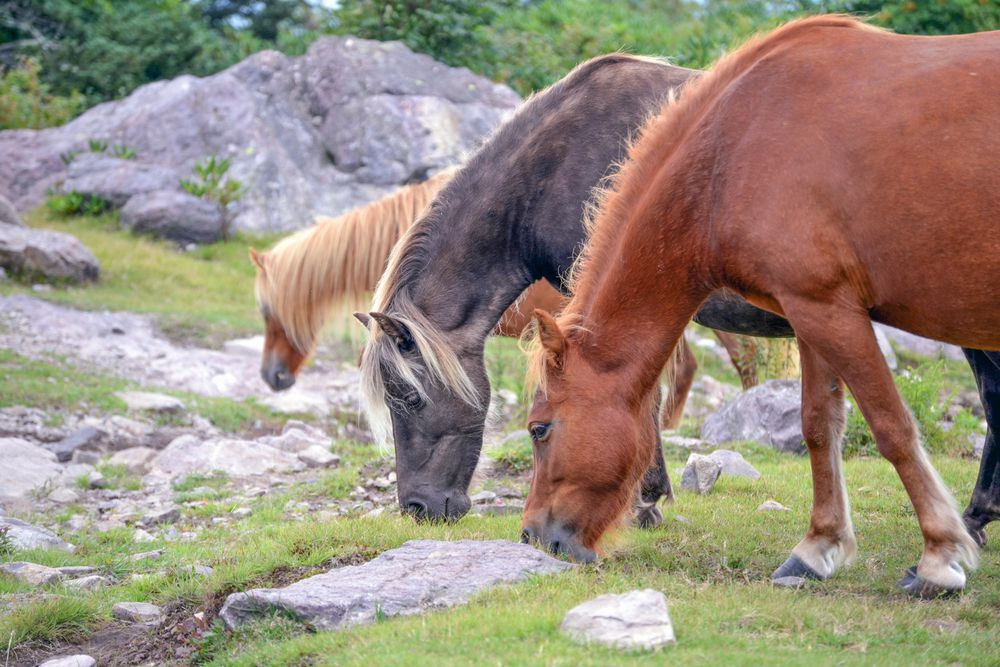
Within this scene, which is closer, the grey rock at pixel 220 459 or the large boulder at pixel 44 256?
the grey rock at pixel 220 459

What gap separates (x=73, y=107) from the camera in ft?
64.3

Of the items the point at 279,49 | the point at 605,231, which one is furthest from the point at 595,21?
the point at 605,231

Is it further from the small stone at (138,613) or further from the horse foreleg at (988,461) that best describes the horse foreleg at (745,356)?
the small stone at (138,613)

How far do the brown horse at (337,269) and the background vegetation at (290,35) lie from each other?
31.9 feet

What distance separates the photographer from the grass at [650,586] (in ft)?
12.0

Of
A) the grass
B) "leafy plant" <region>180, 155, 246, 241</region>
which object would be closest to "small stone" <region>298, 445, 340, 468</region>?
the grass

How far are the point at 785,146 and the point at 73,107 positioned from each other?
59.8 ft

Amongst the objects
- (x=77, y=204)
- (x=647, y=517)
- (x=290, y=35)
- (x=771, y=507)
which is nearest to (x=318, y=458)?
(x=647, y=517)

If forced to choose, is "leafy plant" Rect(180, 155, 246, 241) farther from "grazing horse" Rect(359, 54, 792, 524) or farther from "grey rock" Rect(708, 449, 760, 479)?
"grey rock" Rect(708, 449, 760, 479)

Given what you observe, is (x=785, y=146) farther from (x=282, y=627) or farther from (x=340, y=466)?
(x=340, y=466)

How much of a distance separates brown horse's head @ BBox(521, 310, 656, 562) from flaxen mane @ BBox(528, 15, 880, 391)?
0.35 feet

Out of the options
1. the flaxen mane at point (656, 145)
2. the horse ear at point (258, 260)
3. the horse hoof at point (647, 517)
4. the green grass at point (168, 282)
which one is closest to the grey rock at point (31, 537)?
the flaxen mane at point (656, 145)

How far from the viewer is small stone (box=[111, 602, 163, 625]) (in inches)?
187

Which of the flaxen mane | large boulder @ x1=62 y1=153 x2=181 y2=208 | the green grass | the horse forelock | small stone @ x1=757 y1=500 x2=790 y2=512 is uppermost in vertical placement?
the flaxen mane
